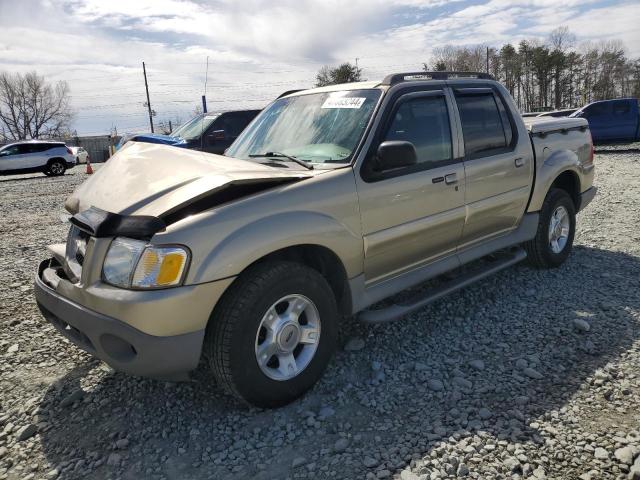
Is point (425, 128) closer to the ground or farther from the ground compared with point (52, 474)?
farther from the ground

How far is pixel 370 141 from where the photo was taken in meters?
3.26

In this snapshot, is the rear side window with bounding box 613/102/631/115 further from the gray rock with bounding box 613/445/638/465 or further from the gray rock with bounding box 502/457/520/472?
the gray rock with bounding box 502/457/520/472

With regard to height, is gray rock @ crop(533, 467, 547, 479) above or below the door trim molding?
below

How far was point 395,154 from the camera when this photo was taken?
311 cm

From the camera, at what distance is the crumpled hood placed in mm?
2604

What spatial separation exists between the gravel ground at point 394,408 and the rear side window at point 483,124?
1322 mm

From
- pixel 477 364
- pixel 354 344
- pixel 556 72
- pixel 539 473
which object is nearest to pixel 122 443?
pixel 354 344

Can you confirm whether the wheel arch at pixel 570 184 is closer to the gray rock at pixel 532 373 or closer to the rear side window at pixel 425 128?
the rear side window at pixel 425 128

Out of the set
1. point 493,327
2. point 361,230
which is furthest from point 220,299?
point 493,327

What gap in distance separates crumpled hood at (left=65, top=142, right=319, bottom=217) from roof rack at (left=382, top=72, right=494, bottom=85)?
3.60 feet

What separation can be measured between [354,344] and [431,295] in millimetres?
675

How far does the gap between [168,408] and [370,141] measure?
211cm

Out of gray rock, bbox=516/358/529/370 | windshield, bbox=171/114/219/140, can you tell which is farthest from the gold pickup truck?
windshield, bbox=171/114/219/140

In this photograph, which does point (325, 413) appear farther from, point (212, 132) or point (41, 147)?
point (41, 147)
